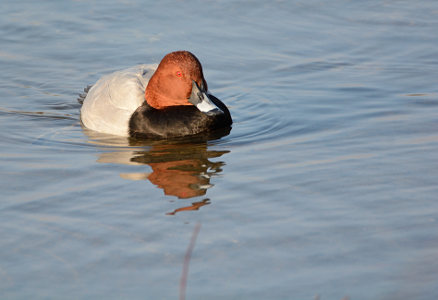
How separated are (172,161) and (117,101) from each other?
1.31 m

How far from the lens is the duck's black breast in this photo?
23.3ft

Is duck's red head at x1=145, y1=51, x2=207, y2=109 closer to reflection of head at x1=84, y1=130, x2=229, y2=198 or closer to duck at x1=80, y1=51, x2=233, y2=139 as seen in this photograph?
duck at x1=80, y1=51, x2=233, y2=139

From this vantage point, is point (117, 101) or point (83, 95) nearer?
point (117, 101)

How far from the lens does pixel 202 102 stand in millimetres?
7117

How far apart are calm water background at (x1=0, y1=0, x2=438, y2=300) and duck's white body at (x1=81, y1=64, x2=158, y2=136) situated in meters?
0.18

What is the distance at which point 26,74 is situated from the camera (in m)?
9.32

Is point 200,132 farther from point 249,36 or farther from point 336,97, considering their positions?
point 249,36

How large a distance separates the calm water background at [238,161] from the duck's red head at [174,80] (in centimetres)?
49

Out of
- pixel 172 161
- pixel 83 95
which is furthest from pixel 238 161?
pixel 83 95

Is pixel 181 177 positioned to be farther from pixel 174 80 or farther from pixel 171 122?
pixel 174 80

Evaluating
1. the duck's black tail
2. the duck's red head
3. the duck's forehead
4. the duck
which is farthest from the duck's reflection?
the duck's black tail

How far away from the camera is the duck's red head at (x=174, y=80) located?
23.3 feet

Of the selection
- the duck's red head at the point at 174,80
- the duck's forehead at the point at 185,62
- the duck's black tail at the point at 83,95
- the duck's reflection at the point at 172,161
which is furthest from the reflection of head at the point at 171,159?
the duck's black tail at the point at 83,95

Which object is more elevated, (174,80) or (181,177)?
(174,80)
